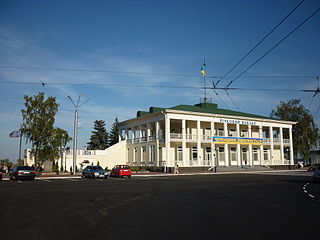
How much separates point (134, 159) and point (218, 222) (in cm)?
4537

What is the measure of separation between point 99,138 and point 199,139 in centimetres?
4219

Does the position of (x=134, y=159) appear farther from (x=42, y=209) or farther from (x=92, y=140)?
(x=42, y=209)

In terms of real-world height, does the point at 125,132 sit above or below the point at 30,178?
above

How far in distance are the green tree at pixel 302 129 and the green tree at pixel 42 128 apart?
49072 millimetres

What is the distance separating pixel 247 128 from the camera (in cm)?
5656

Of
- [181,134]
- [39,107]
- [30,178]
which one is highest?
[39,107]

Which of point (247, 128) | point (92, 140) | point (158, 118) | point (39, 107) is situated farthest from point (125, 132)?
point (92, 140)

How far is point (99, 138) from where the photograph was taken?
82.9 metres

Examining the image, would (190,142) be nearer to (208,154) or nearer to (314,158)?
(208,154)

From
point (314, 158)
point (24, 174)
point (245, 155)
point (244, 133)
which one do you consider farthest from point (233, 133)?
point (314, 158)

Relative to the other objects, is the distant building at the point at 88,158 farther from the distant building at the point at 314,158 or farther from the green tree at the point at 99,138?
the distant building at the point at 314,158

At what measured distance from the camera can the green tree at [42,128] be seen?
41.5 metres

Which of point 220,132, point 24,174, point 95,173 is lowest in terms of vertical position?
point 95,173

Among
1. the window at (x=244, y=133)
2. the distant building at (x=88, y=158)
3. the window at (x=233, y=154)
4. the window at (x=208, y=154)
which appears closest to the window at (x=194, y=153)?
the window at (x=208, y=154)
